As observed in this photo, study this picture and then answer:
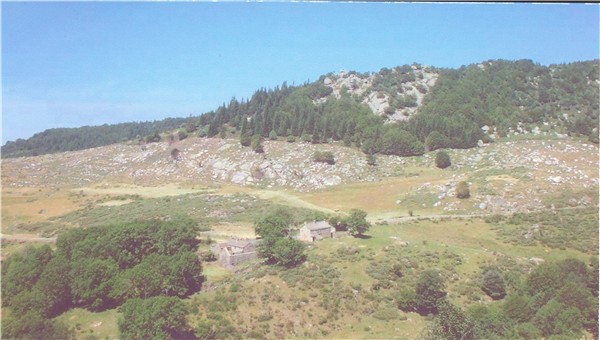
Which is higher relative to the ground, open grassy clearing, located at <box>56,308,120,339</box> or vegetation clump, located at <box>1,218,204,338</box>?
vegetation clump, located at <box>1,218,204,338</box>

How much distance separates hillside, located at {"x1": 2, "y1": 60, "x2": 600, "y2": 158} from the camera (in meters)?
71.3

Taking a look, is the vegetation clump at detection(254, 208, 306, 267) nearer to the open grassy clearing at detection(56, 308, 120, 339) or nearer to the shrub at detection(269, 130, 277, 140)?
the open grassy clearing at detection(56, 308, 120, 339)

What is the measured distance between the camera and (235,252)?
103 feet

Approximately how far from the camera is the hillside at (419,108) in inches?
2808

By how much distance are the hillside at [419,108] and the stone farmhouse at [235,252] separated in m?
39.2

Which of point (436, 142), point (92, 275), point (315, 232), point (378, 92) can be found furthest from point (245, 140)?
point (92, 275)

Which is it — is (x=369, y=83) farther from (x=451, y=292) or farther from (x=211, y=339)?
(x=211, y=339)

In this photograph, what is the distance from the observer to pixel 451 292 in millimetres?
24547

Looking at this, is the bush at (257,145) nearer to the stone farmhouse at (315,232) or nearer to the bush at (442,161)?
the bush at (442,161)

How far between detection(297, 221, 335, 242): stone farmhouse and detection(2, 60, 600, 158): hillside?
3450cm

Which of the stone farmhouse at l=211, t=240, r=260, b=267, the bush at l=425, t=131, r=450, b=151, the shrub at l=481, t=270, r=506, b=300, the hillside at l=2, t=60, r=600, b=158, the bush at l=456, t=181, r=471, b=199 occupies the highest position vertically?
the hillside at l=2, t=60, r=600, b=158

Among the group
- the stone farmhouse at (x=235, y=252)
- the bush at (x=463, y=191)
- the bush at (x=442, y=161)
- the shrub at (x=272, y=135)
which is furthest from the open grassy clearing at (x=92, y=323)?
the shrub at (x=272, y=135)

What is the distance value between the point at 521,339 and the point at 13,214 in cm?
4872

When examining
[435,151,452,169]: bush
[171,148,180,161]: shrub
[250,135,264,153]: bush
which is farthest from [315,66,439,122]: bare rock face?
[171,148,180,161]: shrub
